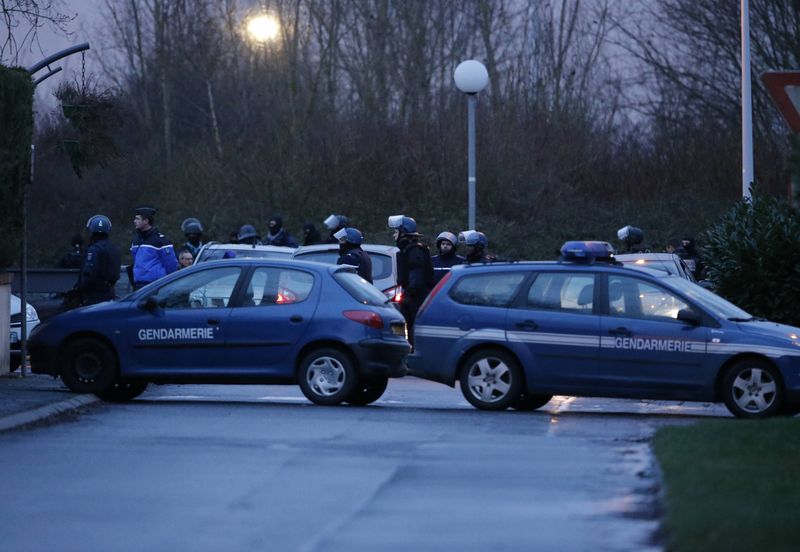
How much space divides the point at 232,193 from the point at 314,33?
7734 mm

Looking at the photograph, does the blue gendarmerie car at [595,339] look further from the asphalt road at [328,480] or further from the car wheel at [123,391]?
the car wheel at [123,391]

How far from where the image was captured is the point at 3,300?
18.7 meters

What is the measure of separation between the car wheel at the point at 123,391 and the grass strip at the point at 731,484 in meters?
6.15

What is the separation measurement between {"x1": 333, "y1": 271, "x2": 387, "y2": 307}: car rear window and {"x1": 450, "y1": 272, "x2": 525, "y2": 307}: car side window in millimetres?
802

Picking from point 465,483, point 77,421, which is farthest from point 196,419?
point 465,483

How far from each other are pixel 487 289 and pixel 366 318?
1240mm

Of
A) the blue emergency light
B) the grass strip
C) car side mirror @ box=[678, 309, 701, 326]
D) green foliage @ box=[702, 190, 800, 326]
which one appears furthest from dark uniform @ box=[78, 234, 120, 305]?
the grass strip

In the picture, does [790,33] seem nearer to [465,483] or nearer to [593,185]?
[593,185]

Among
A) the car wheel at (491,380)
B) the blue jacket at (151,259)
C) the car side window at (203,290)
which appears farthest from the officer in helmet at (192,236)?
the car wheel at (491,380)

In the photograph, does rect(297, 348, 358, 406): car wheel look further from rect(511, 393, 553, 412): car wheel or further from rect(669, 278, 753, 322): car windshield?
rect(669, 278, 753, 322): car windshield

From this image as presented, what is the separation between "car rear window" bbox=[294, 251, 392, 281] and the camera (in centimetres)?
2298

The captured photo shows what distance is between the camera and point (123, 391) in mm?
16984

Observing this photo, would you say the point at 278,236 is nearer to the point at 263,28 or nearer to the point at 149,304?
the point at 149,304

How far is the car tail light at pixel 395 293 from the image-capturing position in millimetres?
22172
